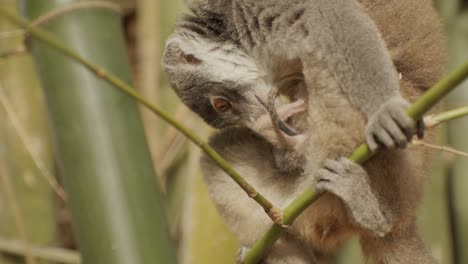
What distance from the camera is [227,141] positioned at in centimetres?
257

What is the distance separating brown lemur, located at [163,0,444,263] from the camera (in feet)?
6.50

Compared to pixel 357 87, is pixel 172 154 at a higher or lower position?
lower

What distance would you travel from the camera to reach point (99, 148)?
2.26 metres

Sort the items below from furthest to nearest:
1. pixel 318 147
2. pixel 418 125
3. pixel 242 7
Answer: pixel 242 7, pixel 318 147, pixel 418 125

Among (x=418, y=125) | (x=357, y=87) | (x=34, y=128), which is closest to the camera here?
(x=418, y=125)

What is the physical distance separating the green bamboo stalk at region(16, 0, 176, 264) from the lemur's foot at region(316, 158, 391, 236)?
1.78 feet

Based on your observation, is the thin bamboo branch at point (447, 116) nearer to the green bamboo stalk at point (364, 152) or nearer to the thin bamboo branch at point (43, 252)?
the green bamboo stalk at point (364, 152)

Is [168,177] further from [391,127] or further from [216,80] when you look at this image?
[391,127]

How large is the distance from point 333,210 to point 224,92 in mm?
527

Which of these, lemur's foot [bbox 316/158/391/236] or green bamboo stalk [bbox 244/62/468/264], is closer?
green bamboo stalk [bbox 244/62/468/264]

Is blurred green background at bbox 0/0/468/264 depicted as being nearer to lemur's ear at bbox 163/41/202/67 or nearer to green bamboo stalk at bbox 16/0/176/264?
green bamboo stalk at bbox 16/0/176/264

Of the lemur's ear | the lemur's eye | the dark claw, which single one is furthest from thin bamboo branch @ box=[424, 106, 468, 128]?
A: the lemur's ear

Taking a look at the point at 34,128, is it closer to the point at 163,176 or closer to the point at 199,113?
the point at 163,176

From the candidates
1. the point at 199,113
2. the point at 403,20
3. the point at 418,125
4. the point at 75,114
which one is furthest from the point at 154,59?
the point at 418,125
